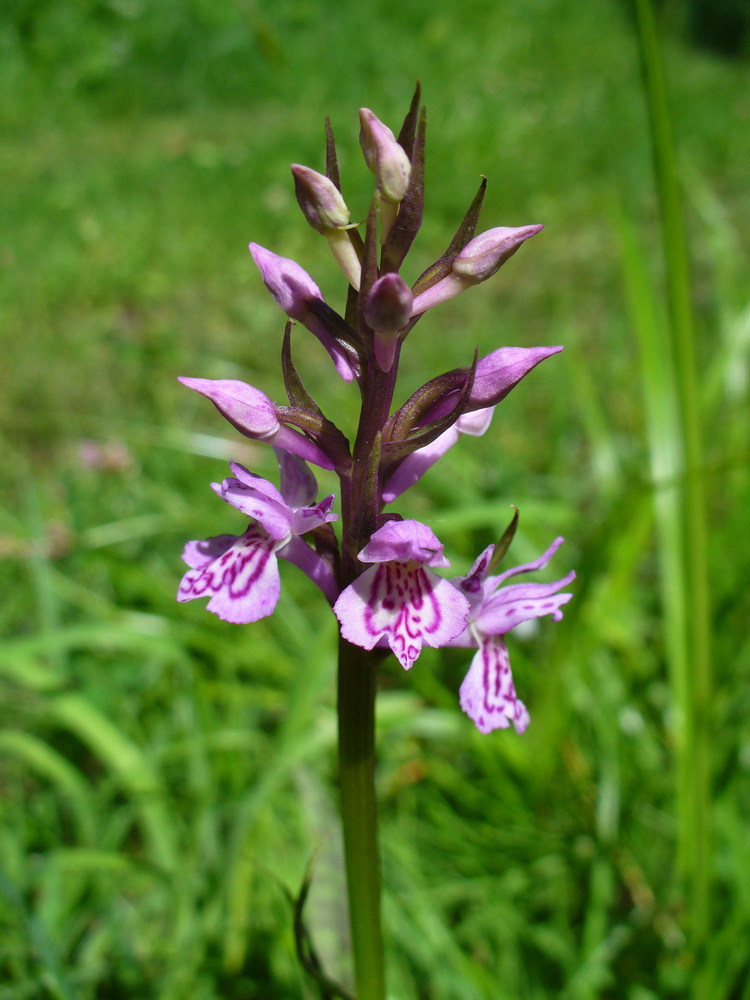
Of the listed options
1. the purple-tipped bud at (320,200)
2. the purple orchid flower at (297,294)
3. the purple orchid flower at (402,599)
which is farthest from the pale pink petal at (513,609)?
the purple-tipped bud at (320,200)

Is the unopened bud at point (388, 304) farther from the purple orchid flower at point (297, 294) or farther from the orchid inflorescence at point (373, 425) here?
the purple orchid flower at point (297, 294)

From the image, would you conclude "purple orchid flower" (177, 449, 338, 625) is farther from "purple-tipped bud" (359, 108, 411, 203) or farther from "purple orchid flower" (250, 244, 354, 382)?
"purple-tipped bud" (359, 108, 411, 203)

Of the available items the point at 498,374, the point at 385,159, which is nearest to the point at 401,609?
the point at 498,374

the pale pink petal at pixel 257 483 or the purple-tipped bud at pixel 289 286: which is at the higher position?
the purple-tipped bud at pixel 289 286

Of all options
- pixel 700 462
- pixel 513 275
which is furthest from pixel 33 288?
pixel 700 462

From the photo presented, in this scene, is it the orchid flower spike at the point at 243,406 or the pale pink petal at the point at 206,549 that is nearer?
the orchid flower spike at the point at 243,406

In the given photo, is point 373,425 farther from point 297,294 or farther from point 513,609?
point 513,609

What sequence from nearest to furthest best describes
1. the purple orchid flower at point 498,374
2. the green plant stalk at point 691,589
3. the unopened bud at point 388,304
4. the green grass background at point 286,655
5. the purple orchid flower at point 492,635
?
the unopened bud at point 388,304 < the purple orchid flower at point 498,374 < the purple orchid flower at point 492,635 < the green plant stalk at point 691,589 < the green grass background at point 286,655
